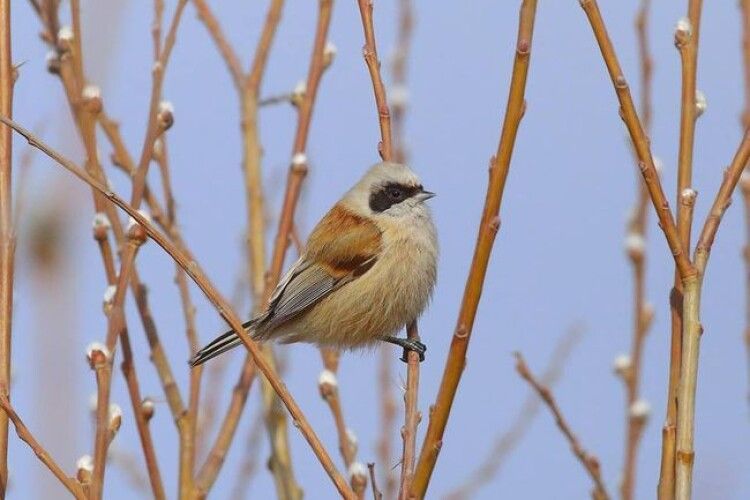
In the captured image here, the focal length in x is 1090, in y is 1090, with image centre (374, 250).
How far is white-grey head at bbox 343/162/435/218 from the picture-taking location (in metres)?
3.45

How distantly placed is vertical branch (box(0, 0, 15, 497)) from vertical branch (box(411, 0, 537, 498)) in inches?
31.8

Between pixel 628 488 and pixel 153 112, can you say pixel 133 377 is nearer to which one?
pixel 153 112

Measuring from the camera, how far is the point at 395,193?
3.51 metres

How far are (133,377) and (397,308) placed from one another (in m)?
0.90

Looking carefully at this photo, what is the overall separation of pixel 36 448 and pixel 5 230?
18.0 inches

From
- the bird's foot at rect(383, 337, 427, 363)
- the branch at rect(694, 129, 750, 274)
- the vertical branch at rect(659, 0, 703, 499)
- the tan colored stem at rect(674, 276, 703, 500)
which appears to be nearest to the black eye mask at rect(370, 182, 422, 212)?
the bird's foot at rect(383, 337, 427, 363)

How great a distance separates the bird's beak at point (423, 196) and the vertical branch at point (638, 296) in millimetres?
644

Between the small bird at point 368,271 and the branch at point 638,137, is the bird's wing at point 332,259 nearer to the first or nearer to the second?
A: the small bird at point 368,271

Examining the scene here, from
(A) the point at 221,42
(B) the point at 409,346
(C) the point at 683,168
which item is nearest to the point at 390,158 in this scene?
(B) the point at 409,346

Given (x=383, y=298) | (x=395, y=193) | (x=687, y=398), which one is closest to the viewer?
(x=687, y=398)

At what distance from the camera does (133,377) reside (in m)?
2.77

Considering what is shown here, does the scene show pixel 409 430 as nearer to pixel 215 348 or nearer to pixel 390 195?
pixel 215 348

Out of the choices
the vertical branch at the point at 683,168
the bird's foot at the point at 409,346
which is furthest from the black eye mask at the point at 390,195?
the vertical branch at the point at 683,168

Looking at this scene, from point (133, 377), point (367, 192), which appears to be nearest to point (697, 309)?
point (133, 377)
